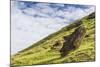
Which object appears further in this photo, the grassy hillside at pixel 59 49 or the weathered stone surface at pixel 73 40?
the weathered stone surface at pixel 73 40

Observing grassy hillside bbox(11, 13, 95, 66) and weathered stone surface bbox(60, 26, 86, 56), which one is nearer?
grassy hillside bbox(11, 13, 95, 66)

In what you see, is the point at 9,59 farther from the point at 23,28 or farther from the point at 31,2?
the point at 31,2

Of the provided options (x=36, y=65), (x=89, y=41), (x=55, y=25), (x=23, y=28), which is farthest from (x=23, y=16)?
(x=89, y=41)

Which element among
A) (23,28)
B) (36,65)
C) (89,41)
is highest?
(23,28)
